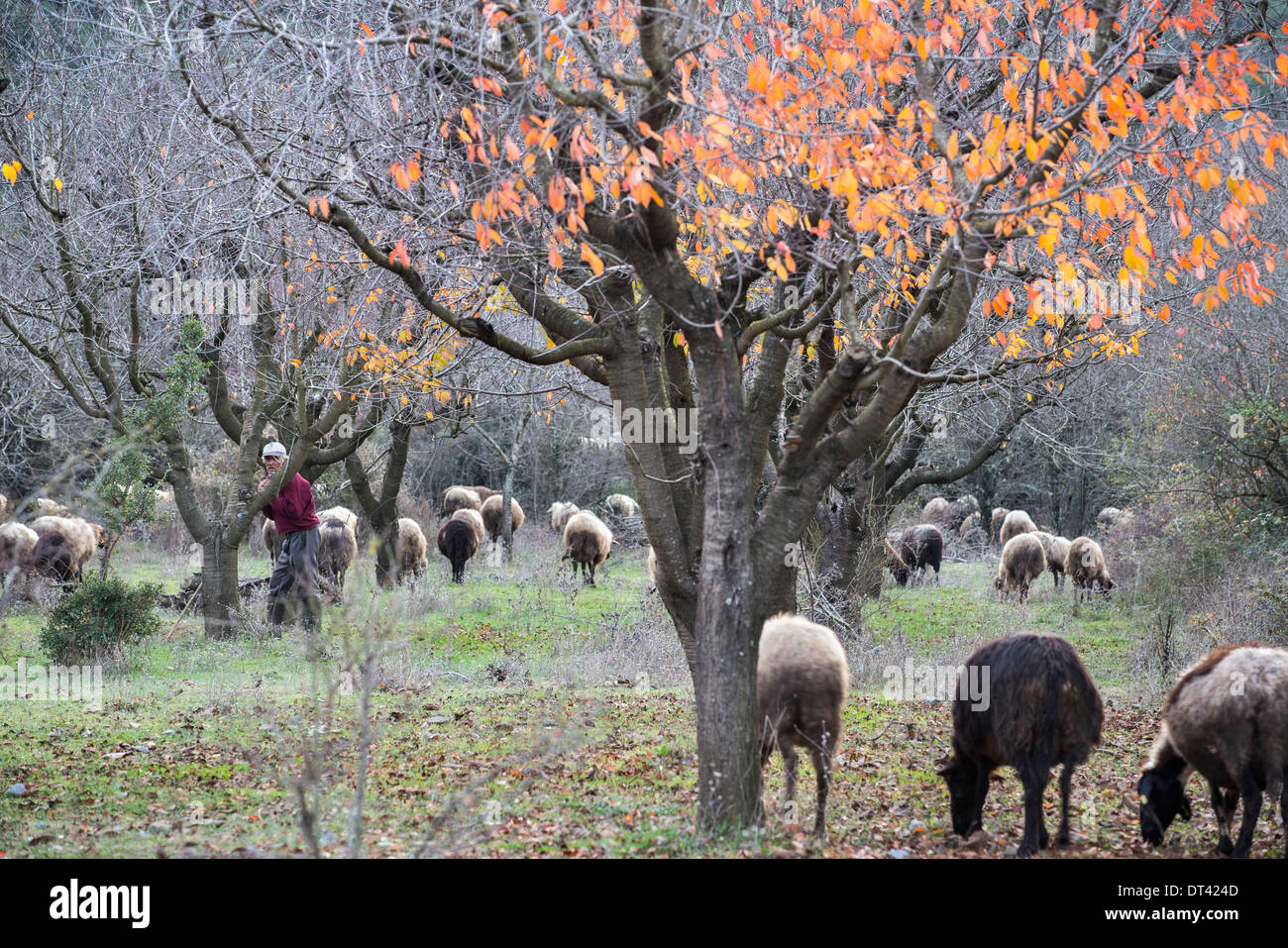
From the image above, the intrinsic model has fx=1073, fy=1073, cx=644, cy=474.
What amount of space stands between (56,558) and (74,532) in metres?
1.60


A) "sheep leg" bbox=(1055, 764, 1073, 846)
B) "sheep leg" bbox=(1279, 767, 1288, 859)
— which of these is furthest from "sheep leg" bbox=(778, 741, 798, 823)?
"sheep leg" bbox=(1279, 767, 1288, 859)

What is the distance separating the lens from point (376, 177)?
22.8ft

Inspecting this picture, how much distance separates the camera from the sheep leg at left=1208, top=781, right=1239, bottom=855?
669 cm

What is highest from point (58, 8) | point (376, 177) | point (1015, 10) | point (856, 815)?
point (58, 8)

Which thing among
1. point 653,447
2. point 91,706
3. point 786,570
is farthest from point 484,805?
point 91,706

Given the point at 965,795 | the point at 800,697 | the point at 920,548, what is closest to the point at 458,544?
the point at 920,548

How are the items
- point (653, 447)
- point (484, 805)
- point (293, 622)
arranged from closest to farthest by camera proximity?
point (484, 805) < point (653, 447) < point (293, 622)

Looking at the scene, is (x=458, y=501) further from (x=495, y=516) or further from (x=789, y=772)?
(x=789, y=772)

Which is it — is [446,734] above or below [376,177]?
below

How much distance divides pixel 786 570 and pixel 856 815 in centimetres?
247

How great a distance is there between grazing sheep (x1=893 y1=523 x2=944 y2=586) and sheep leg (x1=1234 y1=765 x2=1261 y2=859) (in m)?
17.9

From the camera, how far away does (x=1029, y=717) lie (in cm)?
647

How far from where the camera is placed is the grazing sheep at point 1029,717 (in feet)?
21.1
